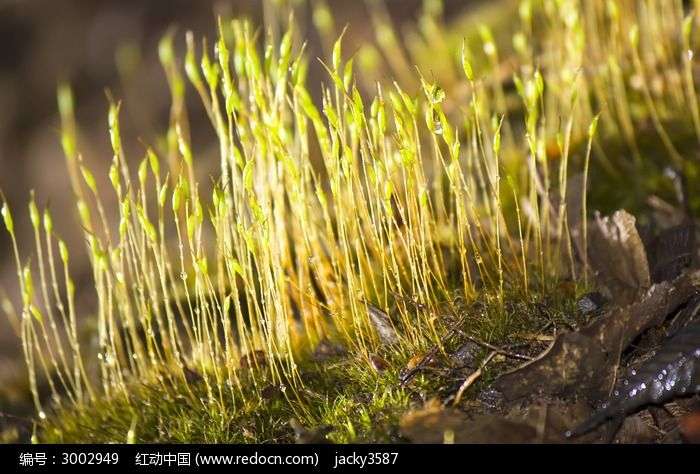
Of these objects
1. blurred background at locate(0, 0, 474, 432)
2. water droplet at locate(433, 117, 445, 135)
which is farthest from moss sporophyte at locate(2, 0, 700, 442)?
blurred background at locate(0, 0, 474, 432)

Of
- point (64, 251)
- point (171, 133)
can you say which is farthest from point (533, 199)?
point (64, 251)

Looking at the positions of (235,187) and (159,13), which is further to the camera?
(159,13)

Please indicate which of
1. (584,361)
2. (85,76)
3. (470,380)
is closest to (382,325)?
(470,380)

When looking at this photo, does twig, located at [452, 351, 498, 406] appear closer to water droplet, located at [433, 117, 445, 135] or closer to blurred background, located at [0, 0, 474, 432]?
water droplet, located at [433, 117, 445, 135]

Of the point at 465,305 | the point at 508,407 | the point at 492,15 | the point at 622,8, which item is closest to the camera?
the point at 508,407

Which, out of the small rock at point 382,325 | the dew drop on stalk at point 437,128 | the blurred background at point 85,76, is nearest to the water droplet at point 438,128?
the dew drop on stalk at point 437,128

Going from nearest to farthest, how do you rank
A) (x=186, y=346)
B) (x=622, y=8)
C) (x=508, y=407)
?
(x=508, y=407) → (x=186, y=346) → (x=622, y=8)
